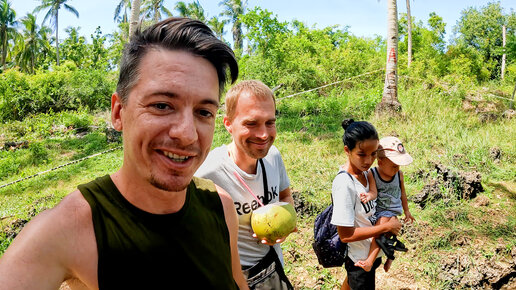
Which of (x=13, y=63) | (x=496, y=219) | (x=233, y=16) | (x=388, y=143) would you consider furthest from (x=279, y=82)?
(x=13, y=63)

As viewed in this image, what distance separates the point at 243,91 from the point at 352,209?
115 centimetres

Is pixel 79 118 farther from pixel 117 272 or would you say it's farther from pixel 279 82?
pixel 117 272

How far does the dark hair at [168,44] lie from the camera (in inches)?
45.9

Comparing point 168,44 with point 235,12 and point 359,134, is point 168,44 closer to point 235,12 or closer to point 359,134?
point 359,134

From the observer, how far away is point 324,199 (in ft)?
18.1

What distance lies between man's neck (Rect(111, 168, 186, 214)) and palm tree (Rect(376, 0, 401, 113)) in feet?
29.3

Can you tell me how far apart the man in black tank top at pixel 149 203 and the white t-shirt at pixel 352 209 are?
1281 millimetres

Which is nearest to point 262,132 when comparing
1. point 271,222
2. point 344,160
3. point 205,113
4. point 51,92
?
point 271,222

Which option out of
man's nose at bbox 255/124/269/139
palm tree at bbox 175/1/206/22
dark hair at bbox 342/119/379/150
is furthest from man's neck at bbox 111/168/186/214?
palm tree at bbox 175/1/206/22

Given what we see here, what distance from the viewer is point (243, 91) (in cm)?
221

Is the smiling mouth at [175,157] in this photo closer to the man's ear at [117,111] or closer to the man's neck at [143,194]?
the man's neck at [143,194]

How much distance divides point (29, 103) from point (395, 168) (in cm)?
1827

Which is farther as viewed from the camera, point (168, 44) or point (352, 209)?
point (352, 209)

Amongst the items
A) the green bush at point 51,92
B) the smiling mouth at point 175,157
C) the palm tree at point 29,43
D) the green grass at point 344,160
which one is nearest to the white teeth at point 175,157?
the smiling mouth at point 175,157
